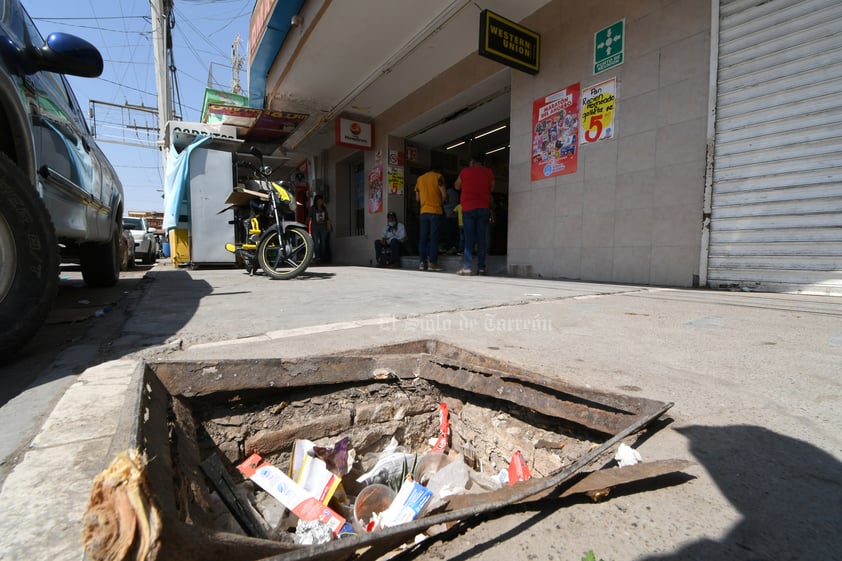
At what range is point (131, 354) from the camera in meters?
1.77

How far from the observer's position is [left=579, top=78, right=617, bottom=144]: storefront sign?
17.2 feet

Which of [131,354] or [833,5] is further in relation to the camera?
[833,5]

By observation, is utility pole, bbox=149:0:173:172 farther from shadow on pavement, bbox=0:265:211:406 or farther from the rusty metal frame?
the rusty metal frame

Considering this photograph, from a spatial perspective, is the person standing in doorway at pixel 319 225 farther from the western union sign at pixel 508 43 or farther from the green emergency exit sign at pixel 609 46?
the green emergency exit sign at pixel 609 46

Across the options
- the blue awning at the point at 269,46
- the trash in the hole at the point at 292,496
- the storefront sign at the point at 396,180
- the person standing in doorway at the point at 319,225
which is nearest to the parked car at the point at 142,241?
the person standing in doorway at the point at 319,225

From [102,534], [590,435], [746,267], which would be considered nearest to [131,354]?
[102,534]

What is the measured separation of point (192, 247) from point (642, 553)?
28.0 ft

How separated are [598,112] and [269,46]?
A: 7062mm

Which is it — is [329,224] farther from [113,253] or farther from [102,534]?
[102,534]

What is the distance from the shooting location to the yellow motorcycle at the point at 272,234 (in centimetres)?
537

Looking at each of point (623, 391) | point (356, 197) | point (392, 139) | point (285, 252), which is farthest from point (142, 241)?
point (623, 391)

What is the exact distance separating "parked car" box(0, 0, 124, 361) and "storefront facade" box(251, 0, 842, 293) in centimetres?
512

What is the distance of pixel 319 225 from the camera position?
39.9 feet

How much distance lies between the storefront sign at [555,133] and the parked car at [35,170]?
5397 millimetres
